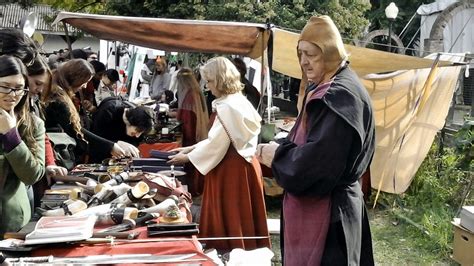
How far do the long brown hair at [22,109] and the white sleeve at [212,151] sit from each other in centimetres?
176

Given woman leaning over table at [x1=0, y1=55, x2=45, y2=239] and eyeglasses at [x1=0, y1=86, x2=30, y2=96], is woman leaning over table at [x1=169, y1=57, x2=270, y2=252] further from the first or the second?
eyeglasses at [x1=0, y1=86, x2=30, y2=96]

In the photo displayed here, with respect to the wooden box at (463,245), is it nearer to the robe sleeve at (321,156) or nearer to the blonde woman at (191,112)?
the robe sleeve at (321,156)

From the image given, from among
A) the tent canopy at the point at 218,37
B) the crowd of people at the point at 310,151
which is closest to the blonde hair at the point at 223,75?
the tent canopy at the point at 218,37

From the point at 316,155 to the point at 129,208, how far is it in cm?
104

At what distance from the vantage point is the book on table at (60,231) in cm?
221

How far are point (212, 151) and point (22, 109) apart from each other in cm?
192

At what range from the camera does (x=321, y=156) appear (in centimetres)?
219

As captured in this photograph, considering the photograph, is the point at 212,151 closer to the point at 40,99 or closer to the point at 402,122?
the point at 40,99

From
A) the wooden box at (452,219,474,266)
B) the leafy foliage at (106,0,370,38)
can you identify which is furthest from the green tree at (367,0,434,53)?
the wooden box at (452,219,474,266)

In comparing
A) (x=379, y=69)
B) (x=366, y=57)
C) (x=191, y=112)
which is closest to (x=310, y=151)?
(x=366, y=57)

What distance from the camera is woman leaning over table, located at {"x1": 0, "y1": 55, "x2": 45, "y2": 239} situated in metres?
2.34

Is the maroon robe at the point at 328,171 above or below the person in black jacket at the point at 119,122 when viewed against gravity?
above

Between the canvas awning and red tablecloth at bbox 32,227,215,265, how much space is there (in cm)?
263

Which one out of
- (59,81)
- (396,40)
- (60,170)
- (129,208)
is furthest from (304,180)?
(396,40)
